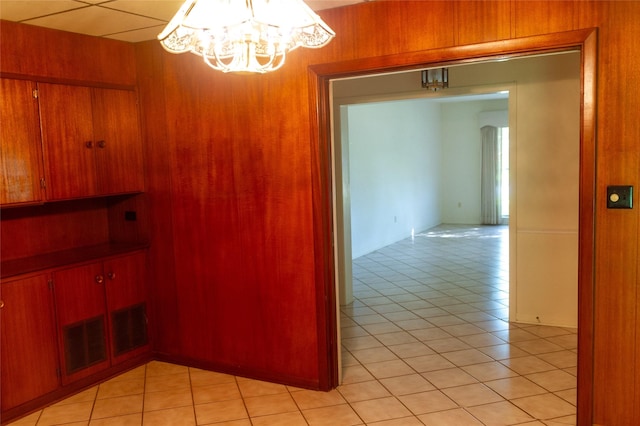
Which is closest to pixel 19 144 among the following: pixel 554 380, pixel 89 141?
pixel 89 141

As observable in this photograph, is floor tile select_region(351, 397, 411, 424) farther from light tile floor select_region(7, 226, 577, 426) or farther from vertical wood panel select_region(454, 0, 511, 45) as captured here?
vertical wood panel select_region(454, 0, 511, 45)

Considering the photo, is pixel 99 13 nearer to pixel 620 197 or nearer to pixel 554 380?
pixel 620 197

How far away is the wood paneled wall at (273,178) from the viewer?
105 inches

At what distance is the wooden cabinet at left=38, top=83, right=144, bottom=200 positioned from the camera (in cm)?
346

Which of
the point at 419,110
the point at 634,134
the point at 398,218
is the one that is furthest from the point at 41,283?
the point at 419,110

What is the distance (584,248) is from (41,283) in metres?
3.16

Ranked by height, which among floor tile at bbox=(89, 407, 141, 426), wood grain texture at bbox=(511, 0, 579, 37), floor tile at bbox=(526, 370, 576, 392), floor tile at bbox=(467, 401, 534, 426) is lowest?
floor tile at bbox=(467, 401, 534, 426)

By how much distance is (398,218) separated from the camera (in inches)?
376

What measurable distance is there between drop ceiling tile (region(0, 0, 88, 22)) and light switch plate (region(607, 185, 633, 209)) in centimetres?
294

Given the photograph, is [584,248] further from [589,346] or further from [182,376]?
[182,376]

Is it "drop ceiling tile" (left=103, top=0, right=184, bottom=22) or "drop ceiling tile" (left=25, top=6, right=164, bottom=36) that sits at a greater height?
"drop ceiling tile" (left=25, top=6, right=164, bottom=36)

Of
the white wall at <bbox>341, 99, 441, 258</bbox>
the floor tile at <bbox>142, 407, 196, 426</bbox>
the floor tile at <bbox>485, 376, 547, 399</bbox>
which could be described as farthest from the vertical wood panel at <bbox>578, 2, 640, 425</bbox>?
the white wall at <bbox>341, 99, 441, 258</bbox>

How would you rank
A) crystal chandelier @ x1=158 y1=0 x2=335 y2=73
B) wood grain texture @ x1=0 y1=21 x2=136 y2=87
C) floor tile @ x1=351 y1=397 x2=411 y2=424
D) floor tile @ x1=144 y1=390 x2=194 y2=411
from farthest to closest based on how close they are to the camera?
floor tile @ x1=144 y1=390 x2=194 y2=411 → wood grain texture @ x1=0 y1=21 x2=136 y2=87 → floor tile @ x1=351 y1=397 x2=411 y2=424 → crystal chandelier @ x1=158 y1=0 x2=335 y2=73

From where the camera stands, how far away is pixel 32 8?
9.72 feet
